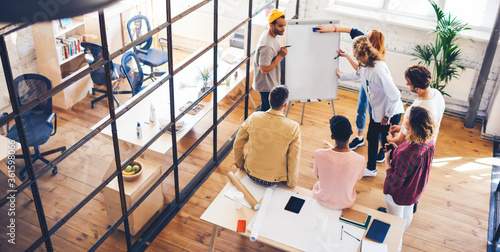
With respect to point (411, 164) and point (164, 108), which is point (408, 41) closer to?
point (411, 164)

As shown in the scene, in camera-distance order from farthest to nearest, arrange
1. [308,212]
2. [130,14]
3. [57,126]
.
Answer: [308,212] < [130,14] < [57,126]

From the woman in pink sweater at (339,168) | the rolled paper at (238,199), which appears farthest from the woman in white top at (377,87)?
the rolled paper at (238,199)

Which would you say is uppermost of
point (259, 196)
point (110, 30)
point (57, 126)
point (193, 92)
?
point (110, 30)

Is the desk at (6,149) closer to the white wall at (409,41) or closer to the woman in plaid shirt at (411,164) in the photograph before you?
the woman in plaid shirt at (411,164)

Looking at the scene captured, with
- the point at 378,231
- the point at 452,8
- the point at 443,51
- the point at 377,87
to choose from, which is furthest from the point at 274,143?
the point at 452,8

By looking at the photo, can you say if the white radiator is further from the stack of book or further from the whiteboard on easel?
the stack of book

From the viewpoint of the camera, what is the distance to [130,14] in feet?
9.27

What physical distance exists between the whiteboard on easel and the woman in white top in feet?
2.36

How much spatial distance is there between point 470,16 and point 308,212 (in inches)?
157

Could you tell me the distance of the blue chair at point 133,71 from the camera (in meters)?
2.83

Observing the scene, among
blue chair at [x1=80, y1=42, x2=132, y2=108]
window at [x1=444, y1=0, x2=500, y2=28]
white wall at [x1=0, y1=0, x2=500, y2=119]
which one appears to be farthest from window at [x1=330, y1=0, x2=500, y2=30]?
blue chair at [x1=80, y1=42, x2=132, y2=108]

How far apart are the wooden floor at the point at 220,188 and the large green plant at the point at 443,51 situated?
26.9 inches

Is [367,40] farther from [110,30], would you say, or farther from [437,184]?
[110,30]

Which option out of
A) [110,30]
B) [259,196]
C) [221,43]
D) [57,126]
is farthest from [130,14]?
[259,196]
